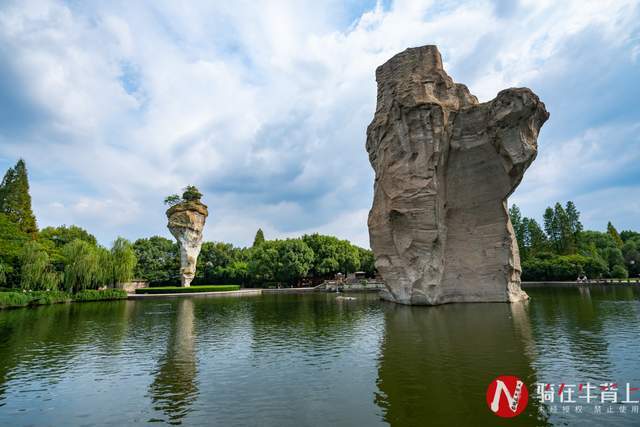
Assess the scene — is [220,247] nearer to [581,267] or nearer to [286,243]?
[286,243]

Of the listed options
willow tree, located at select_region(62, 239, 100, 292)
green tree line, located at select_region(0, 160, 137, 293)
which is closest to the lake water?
green tree line, located at select_region(0, 160, 137, 293)

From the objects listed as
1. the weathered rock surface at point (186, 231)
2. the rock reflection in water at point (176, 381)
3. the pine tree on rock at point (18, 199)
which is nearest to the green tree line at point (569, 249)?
the weathered rock surface at point (186, 231)

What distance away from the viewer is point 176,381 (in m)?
11.7

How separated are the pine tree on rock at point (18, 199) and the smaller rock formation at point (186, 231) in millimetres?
19024

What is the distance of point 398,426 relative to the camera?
26.1 ft

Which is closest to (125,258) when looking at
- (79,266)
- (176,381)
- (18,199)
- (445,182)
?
(79,266)

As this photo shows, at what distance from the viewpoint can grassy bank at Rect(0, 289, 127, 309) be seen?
33.2 m

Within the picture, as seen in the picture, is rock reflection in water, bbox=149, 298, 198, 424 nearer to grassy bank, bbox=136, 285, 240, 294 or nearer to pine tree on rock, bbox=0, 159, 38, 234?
grassy bank, bbox=136, 285, 240, 294

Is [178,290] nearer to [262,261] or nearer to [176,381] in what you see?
[262,261]

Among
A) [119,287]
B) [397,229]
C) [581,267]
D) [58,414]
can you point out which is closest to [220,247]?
[119,287]

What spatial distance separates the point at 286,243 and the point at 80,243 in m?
29.9

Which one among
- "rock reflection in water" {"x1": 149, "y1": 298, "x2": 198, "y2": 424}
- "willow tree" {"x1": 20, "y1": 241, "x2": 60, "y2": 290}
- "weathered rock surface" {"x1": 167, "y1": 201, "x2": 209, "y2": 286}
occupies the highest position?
"weathered rock surface" {"x1": 167, "y1": 201, "x2": 209, "y2": 286}

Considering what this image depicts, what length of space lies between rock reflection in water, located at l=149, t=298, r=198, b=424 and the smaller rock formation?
46.9 m

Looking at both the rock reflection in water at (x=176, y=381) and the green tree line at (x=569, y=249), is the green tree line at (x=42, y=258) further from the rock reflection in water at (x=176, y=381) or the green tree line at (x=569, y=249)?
the green tree line at (x=569, y=249)
